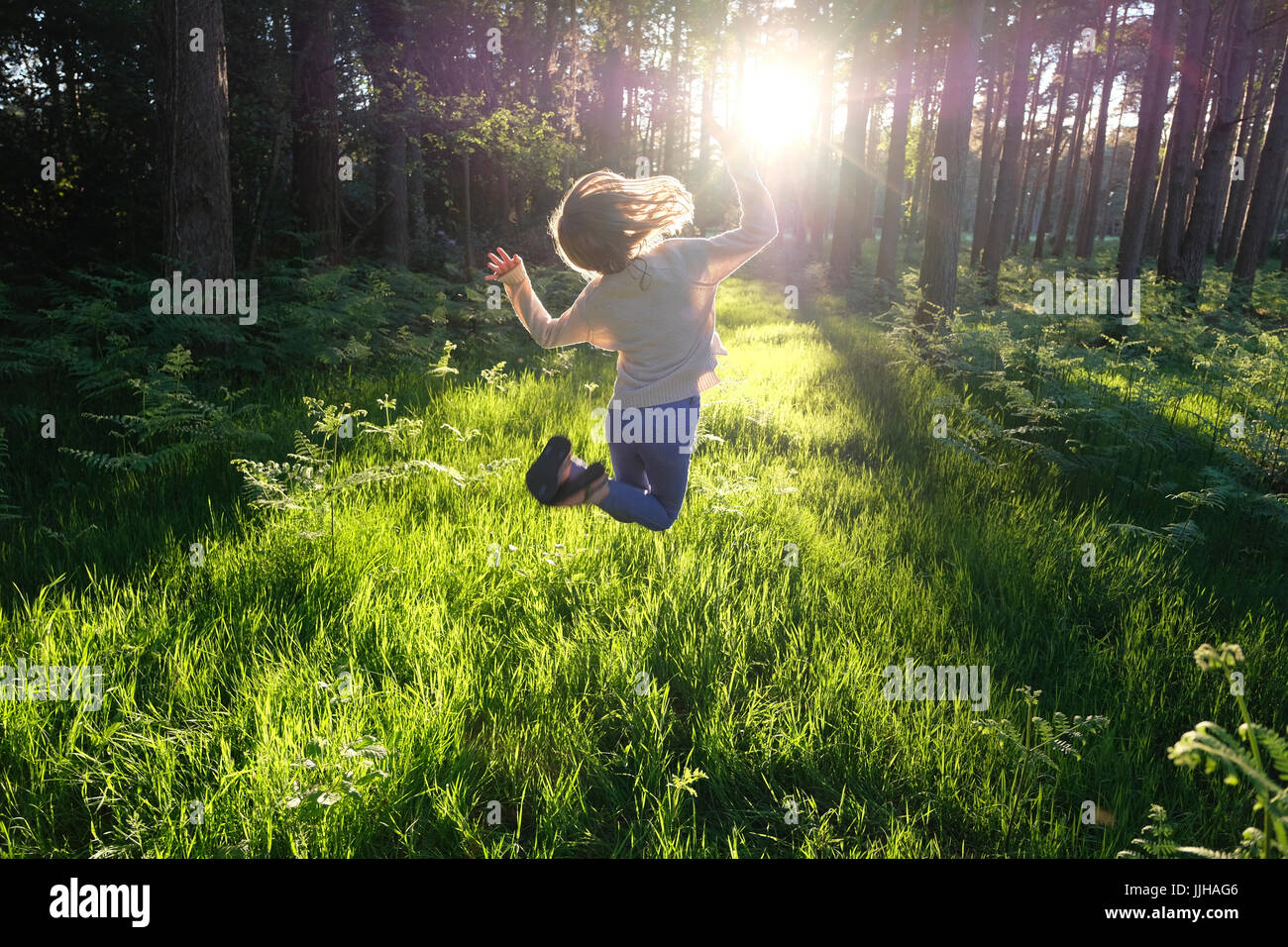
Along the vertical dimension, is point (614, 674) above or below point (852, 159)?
below

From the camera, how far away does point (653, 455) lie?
12.8 ft

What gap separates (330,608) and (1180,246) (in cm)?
1822

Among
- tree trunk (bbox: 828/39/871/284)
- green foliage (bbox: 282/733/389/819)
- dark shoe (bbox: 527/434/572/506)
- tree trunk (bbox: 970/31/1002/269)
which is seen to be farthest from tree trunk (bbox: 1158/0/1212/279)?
green foliage (bbox: 282/733/389/819)

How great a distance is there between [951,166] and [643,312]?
8.19 metres

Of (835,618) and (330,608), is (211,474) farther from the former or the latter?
(835,618)

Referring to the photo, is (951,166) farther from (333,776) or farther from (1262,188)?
(1262,188)

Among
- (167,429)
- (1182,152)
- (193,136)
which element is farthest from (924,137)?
(167,429)

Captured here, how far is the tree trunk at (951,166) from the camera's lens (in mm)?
9906

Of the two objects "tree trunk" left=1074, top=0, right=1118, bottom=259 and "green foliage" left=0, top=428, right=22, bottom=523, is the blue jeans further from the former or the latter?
"tree trunk" left=1074, top=0, right=1118, bottom=259

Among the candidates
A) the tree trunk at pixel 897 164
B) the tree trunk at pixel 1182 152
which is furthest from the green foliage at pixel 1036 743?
the tree trunk at pixel 897 164

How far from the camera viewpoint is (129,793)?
2402 mm

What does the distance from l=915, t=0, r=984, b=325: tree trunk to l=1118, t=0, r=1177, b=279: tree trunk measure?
5410 millimetres

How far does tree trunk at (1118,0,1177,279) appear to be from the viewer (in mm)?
13055

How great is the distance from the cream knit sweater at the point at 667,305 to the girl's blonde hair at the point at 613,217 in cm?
12
